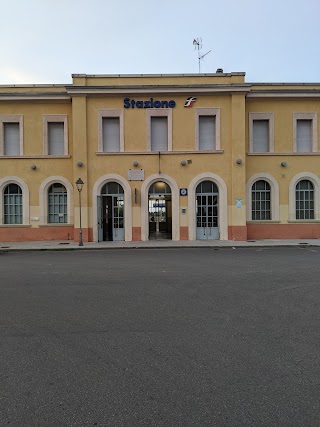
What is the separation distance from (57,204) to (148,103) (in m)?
A: 7.79

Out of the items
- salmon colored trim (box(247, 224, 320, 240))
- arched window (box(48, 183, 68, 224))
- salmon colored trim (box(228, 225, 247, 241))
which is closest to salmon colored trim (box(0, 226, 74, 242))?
arched window (box(48, 183, 68, 224))

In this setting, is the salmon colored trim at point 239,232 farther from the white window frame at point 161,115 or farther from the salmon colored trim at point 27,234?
the salmon colored trim at point 27,234

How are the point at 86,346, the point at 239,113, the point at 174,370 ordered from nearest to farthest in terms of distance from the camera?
the point at 174,370, the point at 86,346, the point at 239,113

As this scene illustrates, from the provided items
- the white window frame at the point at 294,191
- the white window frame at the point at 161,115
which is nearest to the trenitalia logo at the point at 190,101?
the white window frame at the point at 161,115

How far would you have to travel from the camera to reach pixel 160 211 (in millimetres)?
18031

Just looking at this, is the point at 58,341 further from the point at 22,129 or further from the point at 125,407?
the point at 22,129

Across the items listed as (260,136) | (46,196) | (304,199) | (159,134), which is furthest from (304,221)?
(46,196)

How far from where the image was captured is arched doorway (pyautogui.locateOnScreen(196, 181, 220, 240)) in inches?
687

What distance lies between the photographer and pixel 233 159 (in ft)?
55.5

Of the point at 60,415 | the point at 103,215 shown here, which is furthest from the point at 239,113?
the point at 60,415

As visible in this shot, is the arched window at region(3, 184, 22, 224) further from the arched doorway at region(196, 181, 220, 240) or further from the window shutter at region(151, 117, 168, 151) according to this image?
the arched doorway at region(196, 181, 220, 240)

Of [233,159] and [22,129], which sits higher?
[22,129]

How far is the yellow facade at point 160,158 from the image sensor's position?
55.6 feet

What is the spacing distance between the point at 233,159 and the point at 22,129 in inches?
476
